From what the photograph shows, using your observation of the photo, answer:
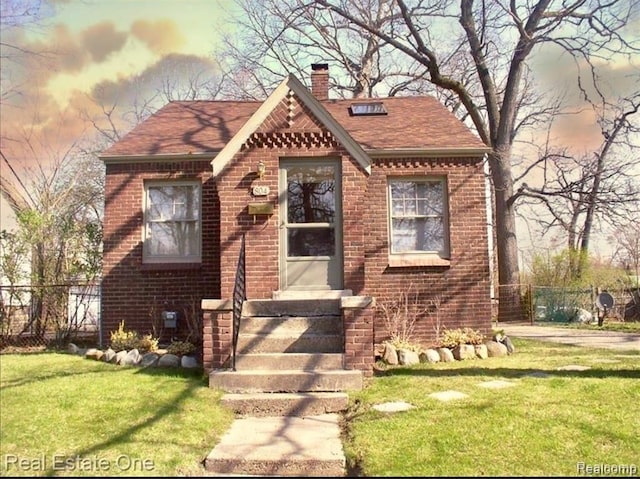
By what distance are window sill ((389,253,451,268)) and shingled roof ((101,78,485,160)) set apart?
2.02 m

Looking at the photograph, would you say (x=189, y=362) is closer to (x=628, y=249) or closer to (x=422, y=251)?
(x=422, y=251)

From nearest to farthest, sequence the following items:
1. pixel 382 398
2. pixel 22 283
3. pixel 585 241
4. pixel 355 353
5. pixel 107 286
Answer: pixel 382 398 → pixel 355 353 → pixel 107 286 → pixel 22 283 → pixel 585 241

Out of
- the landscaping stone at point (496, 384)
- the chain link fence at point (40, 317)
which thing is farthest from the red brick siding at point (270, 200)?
the chain link fence at point (40, 317)

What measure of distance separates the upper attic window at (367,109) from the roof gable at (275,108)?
128 inches

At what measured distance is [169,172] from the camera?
33.2ft

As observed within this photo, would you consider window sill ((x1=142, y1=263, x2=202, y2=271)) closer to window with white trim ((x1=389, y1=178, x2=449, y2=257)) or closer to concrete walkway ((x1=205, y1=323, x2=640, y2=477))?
window with white trim ((x1=389, y1=178, x2=449, y2=257))

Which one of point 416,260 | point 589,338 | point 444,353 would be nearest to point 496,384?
point 444,353

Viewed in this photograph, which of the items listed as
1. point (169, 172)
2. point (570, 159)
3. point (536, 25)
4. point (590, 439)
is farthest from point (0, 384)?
point (570, 159)

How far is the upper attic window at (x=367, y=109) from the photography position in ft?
39.3

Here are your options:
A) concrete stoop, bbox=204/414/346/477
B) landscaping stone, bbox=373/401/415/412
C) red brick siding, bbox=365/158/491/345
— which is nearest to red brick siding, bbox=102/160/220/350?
red brick siding, bbox=365/158/491/345

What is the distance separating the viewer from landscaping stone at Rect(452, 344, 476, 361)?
28.2ft

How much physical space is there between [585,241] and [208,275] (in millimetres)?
22837

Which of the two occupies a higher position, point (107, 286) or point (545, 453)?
point (107, 286)

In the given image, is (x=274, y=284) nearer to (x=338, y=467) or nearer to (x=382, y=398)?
(x=382, y=398)
